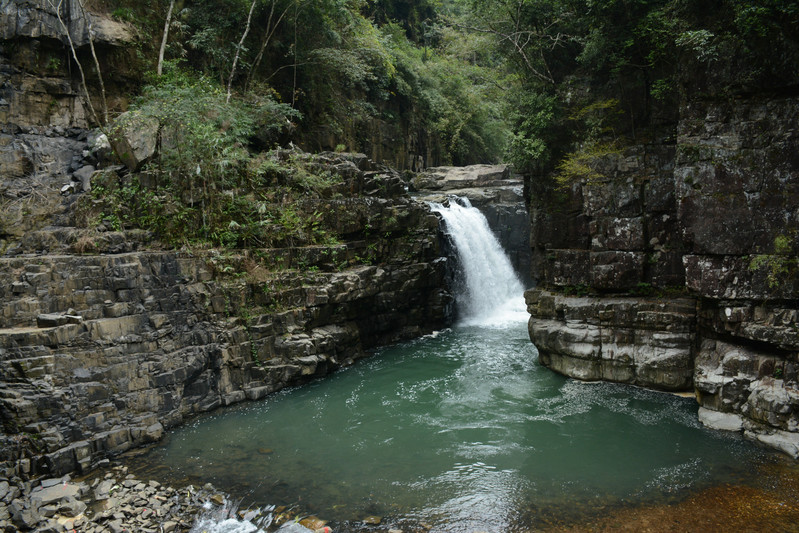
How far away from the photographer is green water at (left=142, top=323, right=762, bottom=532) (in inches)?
284

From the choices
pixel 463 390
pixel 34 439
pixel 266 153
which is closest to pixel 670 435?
pixel 463 390

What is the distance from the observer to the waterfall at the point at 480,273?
18.0 meters

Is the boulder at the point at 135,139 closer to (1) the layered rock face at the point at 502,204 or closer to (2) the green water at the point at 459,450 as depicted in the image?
(2) the green water at the point at 459,450

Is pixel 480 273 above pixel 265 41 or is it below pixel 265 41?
below

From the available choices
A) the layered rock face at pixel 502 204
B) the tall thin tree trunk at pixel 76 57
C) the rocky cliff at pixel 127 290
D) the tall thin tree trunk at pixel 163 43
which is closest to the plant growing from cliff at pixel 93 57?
the tall thin tree trunk at pixel 76 57

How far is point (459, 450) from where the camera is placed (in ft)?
28.5

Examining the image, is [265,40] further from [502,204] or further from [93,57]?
[502,204]

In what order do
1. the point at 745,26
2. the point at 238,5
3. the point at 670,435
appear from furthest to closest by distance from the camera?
the point at 238,5 < the point at 670,435 < the point at 745,26

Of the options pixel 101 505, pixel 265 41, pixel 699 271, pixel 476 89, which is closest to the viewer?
pixel 101 505

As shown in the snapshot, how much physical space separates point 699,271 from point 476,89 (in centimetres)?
1270

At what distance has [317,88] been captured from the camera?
1906 centimetres

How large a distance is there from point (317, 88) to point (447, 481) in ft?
52.6

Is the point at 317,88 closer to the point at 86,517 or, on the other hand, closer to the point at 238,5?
the point at 238,5

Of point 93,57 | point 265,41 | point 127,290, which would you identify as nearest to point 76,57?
point 93,57
